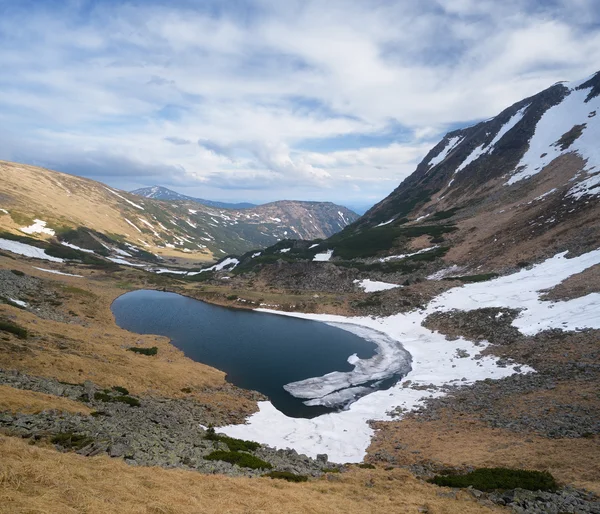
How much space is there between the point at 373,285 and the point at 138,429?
7678 centimetres

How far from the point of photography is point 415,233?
121 m

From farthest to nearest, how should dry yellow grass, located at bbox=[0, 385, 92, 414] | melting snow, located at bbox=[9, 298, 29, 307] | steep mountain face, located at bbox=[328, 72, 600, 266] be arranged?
steep mountain face, located at bbox=[328, 72, 600, 266], melting snow, located at bbox=[9, 298, 29, 307], dry yellow grass, located at bbox=[0, 385, 92, 414]

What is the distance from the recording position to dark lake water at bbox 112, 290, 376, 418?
162ft

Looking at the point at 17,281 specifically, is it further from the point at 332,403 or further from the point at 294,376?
the point at 332,403

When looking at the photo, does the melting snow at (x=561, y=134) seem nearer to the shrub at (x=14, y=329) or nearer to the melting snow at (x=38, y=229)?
the shrub at (x=14, y=329)

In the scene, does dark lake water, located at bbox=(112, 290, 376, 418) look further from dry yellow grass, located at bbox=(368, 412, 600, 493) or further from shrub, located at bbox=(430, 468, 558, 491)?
shrub, located at bbox=(430, 468, 558, 491)

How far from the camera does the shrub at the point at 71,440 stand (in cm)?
1758

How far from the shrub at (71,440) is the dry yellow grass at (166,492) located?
1.52m

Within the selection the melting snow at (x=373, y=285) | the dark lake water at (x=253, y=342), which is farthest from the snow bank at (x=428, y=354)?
the melting snow at (x=373, y=285)

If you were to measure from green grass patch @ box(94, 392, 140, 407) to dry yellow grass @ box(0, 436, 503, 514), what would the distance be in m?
13.8

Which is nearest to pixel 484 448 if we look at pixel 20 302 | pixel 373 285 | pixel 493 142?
pixel 373 285

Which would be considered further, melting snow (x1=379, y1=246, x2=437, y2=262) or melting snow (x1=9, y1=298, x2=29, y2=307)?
melting snow (x1=379, y1=246, x2=437, y2=262)

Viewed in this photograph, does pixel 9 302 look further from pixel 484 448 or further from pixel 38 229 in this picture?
pixel 38 229

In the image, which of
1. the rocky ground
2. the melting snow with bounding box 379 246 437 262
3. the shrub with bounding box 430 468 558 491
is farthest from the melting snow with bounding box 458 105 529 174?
the rocky ground
